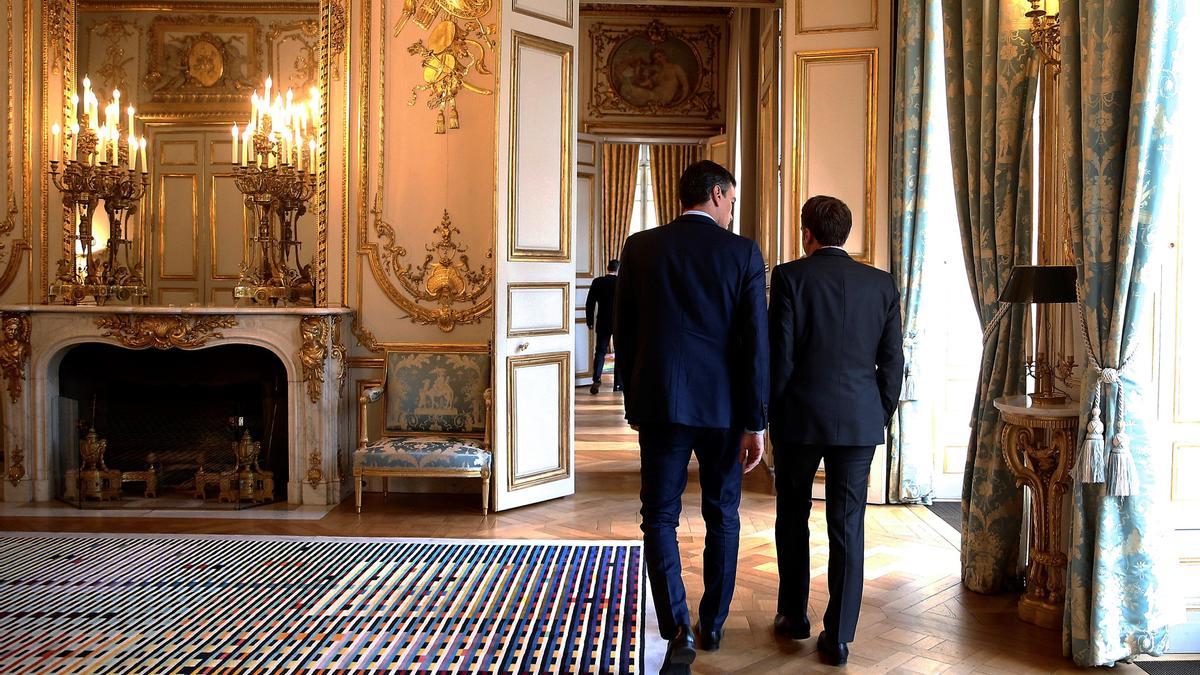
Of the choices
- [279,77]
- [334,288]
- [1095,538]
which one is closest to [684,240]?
[1095,538]

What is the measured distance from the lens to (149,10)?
19.0 feet

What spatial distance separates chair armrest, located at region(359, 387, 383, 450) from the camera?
5.49 meters

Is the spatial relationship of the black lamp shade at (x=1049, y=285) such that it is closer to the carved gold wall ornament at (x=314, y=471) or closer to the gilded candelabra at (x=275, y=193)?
the carved gold wall ornament at (x=314, y=471)

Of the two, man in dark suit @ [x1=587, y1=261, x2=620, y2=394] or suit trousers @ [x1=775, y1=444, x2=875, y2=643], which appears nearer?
suit trousers @ [x1=775, y1=444, x2=875, y2=643]

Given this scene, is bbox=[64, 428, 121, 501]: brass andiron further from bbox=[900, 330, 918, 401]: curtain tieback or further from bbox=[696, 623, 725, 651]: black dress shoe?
bbox=[900, 330, 918, 401]: curtain tieback

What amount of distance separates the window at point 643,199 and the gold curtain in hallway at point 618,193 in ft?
0.87

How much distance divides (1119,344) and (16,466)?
5480mm

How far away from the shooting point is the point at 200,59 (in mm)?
5812

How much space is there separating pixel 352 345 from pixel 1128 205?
420cm

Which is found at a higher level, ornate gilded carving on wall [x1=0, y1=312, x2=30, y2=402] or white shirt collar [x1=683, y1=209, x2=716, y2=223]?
white shirt collar [x1=683, y1=209, x2=716, y2=223]

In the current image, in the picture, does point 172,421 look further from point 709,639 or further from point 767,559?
point 709,639

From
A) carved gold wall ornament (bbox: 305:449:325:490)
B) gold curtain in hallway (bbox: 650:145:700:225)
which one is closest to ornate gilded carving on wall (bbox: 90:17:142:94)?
carved gold wall ornament (bbox: 305:449:325:490)

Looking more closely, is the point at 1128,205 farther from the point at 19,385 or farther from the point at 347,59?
the point at 19,385

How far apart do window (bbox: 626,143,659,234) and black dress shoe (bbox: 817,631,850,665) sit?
35.8 ft
